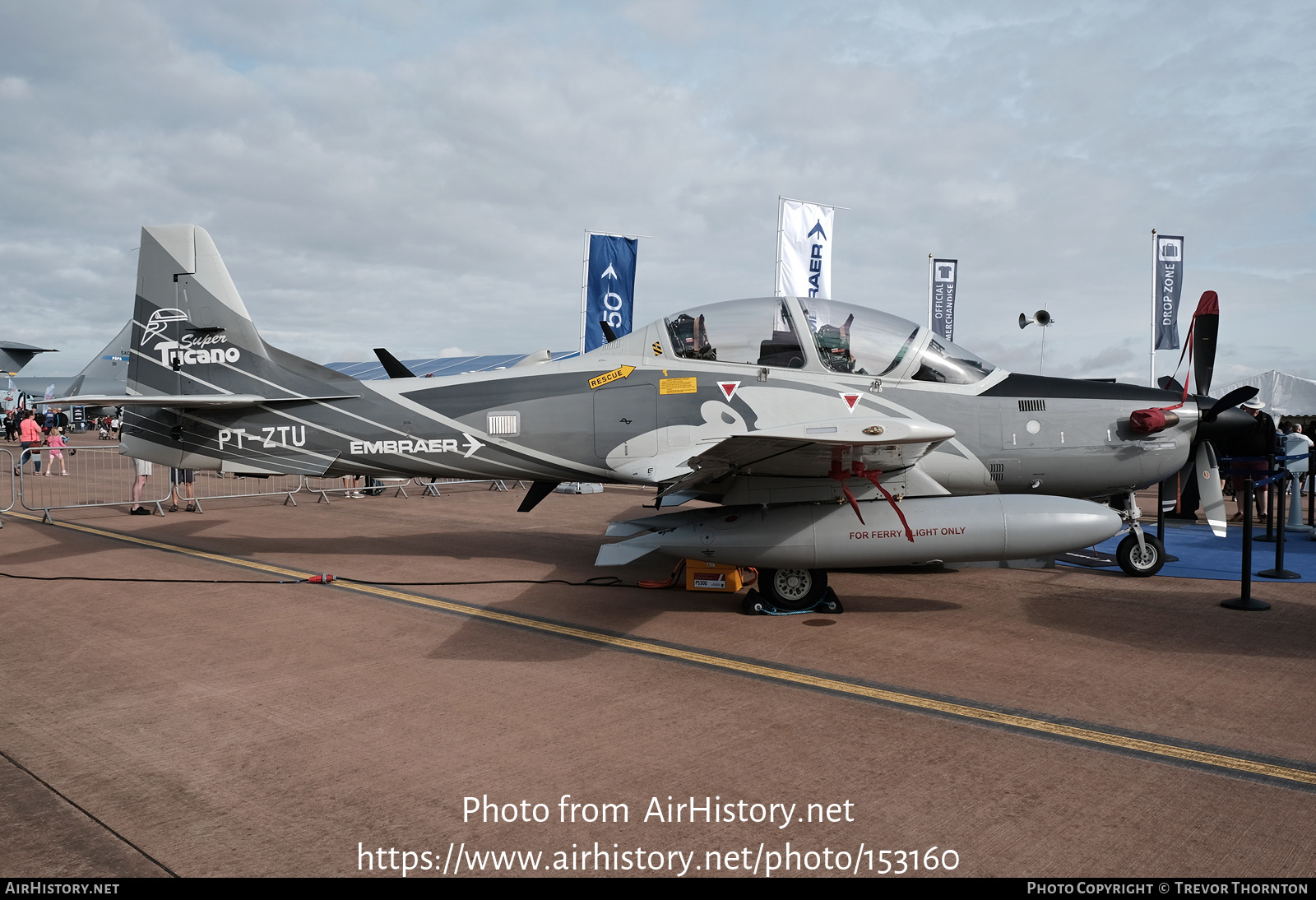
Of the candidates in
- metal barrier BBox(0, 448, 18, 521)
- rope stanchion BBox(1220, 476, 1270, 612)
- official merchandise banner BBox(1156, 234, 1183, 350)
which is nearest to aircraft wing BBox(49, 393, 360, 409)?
metal barrier BBox(0, 448, 18, 521)

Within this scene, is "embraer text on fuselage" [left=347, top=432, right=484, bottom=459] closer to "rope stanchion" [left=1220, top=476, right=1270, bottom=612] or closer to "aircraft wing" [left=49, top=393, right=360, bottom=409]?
"aircraft wing" [left=49, top=393, right=360, bottom=409]

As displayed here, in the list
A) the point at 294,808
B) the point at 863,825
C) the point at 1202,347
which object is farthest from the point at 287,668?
the point at 1202,347

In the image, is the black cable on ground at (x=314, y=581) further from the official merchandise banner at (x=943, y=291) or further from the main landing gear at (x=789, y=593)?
the official merchandise banner at (x=943, y=291)

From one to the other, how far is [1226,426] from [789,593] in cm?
449

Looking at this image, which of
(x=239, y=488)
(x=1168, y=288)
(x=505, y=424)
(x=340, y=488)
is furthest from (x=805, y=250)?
(x=239, y=488)

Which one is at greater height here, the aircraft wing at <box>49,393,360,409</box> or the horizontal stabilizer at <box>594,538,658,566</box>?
the aircraft wing at <box>49,393,360,409</box>

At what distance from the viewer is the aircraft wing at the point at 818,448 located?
4812mm

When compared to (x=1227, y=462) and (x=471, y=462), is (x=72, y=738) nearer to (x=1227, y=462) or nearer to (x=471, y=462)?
(x=471, y=462)

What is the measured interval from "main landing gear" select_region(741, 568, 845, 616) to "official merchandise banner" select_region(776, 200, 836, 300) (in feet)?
34.7

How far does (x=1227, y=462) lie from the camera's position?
309 inches

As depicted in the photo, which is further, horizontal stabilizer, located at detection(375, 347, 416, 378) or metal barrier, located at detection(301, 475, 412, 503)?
metal barrier, located at detection(301, 475, 412, 503)

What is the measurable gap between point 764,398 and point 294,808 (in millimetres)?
4920

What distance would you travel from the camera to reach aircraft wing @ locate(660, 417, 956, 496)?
481 cm

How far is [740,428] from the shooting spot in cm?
700
